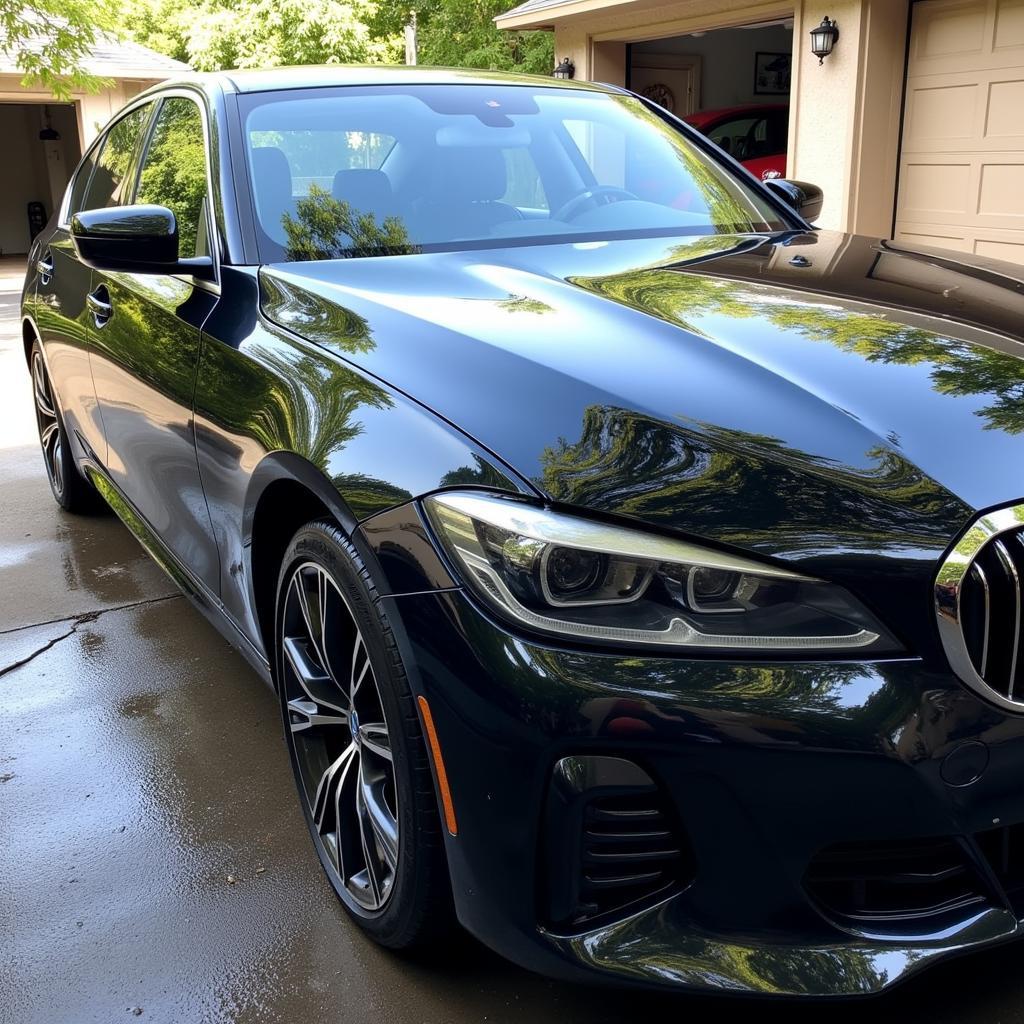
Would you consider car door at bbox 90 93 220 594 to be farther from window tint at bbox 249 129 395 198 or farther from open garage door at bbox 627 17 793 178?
open garage door at bbox 627 17 793 178

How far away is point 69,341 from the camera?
13.0ft

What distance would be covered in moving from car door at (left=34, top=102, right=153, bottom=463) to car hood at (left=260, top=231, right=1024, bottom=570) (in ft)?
5.05

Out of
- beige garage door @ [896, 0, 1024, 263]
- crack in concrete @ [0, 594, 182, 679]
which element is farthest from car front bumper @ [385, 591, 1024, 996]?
beige garage door @ [896, 0, 1024, 263]

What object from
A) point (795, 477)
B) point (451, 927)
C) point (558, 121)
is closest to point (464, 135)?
point (558, 121)

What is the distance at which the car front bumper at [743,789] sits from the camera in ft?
4.84

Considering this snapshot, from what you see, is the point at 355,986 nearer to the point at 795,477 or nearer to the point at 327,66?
the point at 795,477

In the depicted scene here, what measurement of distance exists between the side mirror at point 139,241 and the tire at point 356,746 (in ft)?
3.09

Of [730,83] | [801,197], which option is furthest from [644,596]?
[730,83]

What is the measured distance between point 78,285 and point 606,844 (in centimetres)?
311

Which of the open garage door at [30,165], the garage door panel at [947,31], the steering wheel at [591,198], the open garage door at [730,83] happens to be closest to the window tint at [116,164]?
the steering wheel at [591,198]

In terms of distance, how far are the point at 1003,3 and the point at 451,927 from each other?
8.30 m

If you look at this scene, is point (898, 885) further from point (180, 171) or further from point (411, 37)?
point (411, 37)

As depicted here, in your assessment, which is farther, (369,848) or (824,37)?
(824,37)

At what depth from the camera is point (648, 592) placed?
1560 millimetres
